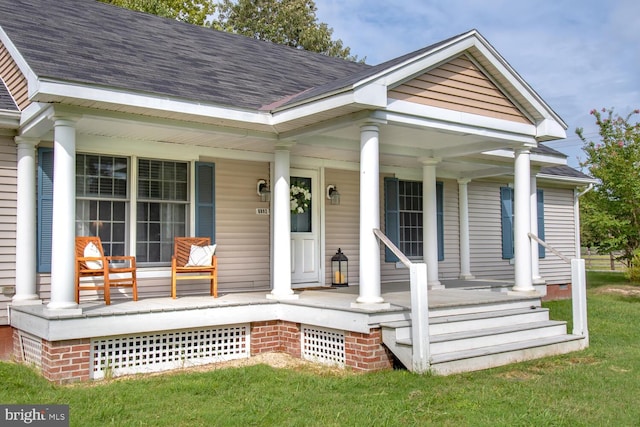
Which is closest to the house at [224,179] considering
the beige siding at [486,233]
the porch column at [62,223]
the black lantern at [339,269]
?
the porch column at [62,223]

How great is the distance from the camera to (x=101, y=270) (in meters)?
6.74

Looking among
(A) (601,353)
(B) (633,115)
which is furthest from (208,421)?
(B) (633,115)

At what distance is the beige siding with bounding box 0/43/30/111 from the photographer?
6791 mm

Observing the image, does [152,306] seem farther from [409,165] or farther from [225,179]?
[409,165]

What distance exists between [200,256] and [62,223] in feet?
6.92

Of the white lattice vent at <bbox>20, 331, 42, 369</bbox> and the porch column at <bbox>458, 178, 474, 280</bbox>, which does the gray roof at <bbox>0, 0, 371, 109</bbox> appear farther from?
the porch column at <bbox>458, 178, 474, 280</bbox>

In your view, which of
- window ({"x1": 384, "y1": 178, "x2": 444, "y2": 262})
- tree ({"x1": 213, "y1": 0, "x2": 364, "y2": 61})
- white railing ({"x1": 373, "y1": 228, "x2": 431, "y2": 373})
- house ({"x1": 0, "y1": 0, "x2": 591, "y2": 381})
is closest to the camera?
white railing ({"x1": 373, "y1": 228, "x2": 431, "y2": 373})

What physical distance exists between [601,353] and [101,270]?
5640mm

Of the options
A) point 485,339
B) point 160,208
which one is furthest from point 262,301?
point 485,339

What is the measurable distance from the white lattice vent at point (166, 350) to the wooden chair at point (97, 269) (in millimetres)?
572

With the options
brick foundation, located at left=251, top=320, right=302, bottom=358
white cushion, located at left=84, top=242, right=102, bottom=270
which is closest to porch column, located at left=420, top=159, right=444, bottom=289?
brick foundation, located at left=251, top=320, right=302, bottom=358

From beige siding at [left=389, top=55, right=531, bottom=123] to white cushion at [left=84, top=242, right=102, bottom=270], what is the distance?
12.0ft

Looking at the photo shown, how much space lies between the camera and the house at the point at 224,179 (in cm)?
620

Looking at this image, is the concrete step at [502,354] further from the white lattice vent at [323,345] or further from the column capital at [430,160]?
the column capital at [430,160]
